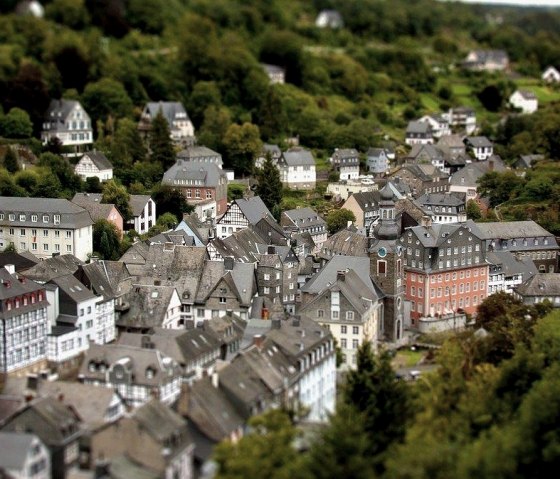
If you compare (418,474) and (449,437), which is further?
(449,437)

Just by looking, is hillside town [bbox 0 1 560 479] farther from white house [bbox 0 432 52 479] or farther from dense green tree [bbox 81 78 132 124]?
dense green tree [bbox 81 78 132 124]

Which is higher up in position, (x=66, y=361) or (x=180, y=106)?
(x=180, y=106)

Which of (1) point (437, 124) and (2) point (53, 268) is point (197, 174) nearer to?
(2) point (53, 268)

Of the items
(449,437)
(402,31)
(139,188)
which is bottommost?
(449,437)

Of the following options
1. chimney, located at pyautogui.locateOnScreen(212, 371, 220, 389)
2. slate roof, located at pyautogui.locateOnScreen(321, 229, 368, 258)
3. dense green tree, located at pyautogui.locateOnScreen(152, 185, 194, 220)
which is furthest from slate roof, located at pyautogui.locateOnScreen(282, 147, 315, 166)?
chimney, located at pyautogui.locateOnScreen(212, 371, 220, 389)

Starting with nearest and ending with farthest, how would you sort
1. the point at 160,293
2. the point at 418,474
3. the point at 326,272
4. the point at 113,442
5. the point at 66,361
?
the point at 418,474 → the point at 113,442 → the point at 66,361 → the point at 160,293 → the point at 326,272

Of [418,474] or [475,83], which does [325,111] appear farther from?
[418,474]

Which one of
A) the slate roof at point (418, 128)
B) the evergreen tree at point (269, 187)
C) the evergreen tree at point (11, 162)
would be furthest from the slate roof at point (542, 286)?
the slate roof at point (418, 128)

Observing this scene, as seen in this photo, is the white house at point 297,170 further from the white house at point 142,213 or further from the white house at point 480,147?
the white house at point 480,147

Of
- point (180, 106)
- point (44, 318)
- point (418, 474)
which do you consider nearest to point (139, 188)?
point (180, 106)
